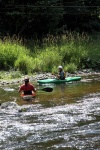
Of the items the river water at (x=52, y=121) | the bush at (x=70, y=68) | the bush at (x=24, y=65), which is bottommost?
the bush at (x=70, y=68)

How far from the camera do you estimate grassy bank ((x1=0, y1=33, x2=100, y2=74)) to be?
69.1 feet

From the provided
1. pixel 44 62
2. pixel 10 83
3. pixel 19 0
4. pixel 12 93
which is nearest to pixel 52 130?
pixel 12 93

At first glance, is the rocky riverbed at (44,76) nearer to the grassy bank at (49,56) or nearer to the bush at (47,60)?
the grassy bank at (49,56)

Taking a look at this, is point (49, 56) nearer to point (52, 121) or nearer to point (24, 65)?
point (24, 65)

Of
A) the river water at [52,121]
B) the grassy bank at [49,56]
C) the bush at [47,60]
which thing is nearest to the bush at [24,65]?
the grassy bank at [49,56]

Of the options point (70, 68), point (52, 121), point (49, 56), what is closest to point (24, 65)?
point (49, 56)

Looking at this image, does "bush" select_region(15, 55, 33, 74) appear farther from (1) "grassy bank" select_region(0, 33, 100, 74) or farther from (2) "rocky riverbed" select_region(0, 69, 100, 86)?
(2) "rocky riverbed" select_region(0, 69, 100, 86)

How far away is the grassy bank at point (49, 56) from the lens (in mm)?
21047

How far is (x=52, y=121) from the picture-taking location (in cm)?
1018

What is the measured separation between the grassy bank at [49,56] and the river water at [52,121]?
19.1 feet

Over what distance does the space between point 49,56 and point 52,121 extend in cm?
1168

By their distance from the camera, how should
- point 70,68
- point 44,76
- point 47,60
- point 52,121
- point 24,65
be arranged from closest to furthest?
point 52,121, point 44,76, point 24,65, point 47,60, point 70,68

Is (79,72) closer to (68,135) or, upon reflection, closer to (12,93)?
(12,93)

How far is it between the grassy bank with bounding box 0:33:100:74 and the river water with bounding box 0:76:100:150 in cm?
584
